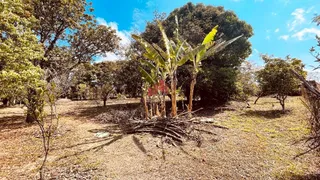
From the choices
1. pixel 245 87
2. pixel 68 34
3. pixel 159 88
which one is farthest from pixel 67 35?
pixel 245 87

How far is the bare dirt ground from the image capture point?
157 inches

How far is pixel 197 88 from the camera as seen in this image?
11.0 metres

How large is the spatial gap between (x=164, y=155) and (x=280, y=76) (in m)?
7.66

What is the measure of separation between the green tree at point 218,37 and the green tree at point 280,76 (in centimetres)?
166

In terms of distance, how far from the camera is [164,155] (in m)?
4.94

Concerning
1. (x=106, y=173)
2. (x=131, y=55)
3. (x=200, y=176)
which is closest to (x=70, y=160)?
(x=106, y=173)

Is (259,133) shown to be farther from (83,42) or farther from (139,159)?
(83,42)

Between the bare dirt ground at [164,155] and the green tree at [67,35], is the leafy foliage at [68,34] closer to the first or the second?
the green tree at [67,35]

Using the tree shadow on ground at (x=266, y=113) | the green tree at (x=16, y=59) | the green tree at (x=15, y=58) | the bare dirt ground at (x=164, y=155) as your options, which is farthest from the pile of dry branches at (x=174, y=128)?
the green tree at (x=15, y=58)

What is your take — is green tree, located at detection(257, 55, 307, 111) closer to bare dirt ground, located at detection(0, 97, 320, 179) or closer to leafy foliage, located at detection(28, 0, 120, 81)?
bare dirt ground, located at detection(0, 97, 320, 179)

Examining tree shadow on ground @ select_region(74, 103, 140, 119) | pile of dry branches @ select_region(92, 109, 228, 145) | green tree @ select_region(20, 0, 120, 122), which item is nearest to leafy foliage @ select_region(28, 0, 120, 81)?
green tree @ select_region(20, 0, 120, 122)

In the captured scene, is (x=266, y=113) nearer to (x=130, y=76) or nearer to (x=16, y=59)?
(x=130, y=76)

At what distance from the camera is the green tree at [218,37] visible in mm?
10547

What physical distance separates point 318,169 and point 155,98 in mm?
5967
